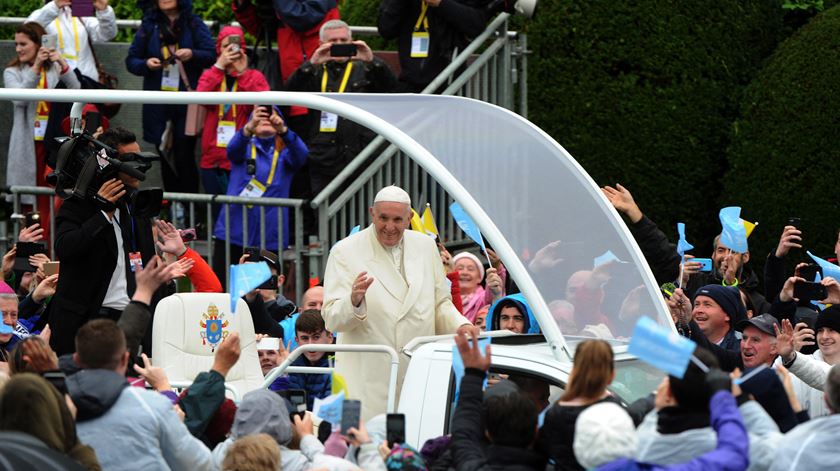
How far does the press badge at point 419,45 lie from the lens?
13.1 meters

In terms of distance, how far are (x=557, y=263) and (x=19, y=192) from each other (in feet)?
20.1

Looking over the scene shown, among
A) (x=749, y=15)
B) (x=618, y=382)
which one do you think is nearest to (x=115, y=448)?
(x=618, y=382)

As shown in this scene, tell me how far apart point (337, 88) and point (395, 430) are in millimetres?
6347

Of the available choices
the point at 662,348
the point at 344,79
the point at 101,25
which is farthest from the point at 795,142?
the point at 662,348

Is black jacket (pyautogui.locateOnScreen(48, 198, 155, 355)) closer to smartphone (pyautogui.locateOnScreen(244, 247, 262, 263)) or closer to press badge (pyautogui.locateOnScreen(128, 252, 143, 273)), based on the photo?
press badge (pyautogui.locateOnScreen(128, 252, 143, 273))

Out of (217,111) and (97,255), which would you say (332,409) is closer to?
(97,255)

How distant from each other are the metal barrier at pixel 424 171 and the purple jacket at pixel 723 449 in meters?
6.41

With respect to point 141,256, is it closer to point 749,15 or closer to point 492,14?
point 492,14

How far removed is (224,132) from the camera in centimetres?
1295

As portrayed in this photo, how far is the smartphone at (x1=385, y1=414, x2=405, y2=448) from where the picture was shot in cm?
638

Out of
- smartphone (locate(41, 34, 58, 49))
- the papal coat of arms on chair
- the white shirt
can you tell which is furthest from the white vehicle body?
smartphone (locate(41, 34, 58, 49))

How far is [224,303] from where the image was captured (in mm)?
9195

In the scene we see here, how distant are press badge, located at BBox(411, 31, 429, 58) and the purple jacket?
7.88 m

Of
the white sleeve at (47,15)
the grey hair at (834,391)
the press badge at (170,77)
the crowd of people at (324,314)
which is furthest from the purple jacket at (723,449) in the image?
the white sleeve at (47,15)
